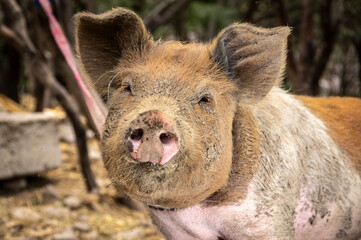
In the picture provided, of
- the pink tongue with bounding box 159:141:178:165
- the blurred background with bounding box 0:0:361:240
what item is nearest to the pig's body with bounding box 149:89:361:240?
the pink tongue with bounding box 159:141:178:165

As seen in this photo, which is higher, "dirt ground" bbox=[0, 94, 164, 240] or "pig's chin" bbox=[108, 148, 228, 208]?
"pig's chin" bbox=[108, 148, 228, 208]

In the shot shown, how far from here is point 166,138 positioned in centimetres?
156

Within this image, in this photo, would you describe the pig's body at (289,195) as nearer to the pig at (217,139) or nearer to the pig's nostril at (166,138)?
the pig at (217,139)

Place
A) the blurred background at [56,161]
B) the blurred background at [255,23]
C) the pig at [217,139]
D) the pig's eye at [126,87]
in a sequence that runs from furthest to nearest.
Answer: the blurred background at [255,23], the blurred background at [56,161], the pig's eye at [126,87], the pig at [217,139]

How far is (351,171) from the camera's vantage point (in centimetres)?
232

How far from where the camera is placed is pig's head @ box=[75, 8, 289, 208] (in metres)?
1.60

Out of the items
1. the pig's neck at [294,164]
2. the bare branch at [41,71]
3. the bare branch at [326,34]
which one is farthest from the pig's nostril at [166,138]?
the bare branch at [326,34]

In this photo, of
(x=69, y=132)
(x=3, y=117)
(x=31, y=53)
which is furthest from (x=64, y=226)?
(x=69, y=132)

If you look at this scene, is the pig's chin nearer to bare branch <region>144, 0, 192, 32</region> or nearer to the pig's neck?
the pig's neck

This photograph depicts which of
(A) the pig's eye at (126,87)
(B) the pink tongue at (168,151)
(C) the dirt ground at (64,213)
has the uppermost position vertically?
(A) the pig's eye at (126,87)

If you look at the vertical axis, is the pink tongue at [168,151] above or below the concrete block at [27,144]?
above

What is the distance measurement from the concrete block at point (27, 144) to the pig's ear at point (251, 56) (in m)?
3.24

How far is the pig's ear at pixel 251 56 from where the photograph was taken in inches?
74.7

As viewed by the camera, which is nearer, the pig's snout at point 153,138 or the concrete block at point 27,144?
the pig's snout at point 153,138
